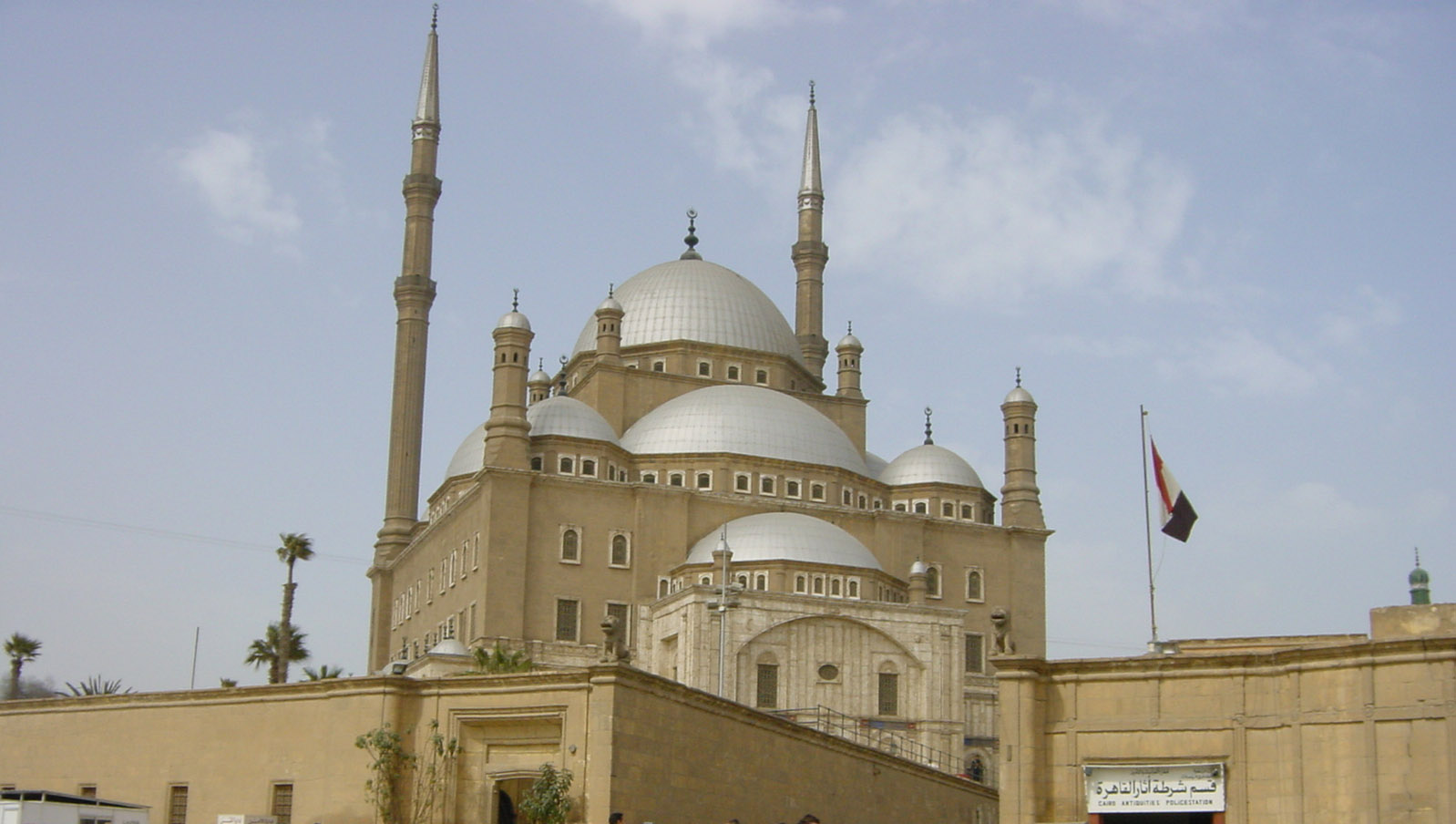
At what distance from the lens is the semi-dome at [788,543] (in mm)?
47312

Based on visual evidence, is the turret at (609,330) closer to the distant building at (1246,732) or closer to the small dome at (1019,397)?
the small dome at (1019,397)

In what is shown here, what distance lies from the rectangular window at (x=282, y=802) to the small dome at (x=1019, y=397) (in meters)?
34.6

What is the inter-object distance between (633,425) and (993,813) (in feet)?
70.2

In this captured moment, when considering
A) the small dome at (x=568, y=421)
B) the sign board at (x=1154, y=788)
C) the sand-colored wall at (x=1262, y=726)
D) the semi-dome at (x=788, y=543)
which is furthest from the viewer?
the small dome at (x=568, y=421)

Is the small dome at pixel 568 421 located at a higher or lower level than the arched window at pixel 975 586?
higher

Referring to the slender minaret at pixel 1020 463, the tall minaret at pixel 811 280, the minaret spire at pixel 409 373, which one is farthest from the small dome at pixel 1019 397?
the minaret spire at pixel 409 373

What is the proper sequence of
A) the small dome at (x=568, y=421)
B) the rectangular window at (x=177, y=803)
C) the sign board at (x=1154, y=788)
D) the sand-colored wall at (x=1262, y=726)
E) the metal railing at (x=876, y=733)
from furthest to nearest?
the small dome at (x=568, y=421) → the metal railing at (x=876, y=733) → the rectangular window at (x=177, y=803) → the sign board at (x=1154, y=788) → the sand-colored wall at (x=1262, y=726)

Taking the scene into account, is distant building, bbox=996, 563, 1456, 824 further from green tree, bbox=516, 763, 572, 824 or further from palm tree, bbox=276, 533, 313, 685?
palm tree, bbox=276, 533, 313, 685

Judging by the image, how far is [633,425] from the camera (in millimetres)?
54750

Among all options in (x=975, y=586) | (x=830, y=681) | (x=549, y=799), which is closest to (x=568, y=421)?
(x=830, y=681)

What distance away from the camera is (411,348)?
57062mm

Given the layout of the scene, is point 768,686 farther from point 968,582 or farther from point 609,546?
point 968,582

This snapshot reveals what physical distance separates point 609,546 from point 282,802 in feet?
81.9

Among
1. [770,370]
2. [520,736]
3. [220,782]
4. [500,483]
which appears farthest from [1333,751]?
[770,370]
